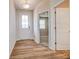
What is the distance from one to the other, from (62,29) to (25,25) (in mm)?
5535

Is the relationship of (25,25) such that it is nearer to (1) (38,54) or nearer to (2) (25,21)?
(2) (25,21)

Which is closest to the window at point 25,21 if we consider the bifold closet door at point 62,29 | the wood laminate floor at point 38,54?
the wood laminate floor at point 38,54

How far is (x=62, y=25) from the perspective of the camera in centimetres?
539

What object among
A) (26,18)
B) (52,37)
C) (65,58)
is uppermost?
(26,18)

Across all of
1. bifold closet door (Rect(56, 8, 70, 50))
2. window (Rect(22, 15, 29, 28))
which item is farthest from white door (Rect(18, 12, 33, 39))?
bifold closet door (Rect(56, 8, 70, 50))

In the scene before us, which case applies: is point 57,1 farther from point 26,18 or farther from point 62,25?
point 26,18

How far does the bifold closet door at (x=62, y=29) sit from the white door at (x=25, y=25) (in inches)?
211

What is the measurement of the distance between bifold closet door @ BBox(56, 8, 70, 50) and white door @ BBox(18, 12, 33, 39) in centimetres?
536

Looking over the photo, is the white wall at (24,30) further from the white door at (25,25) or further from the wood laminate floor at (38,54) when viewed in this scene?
the wood laminate floor at (38,54)

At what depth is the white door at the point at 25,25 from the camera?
10.3m
